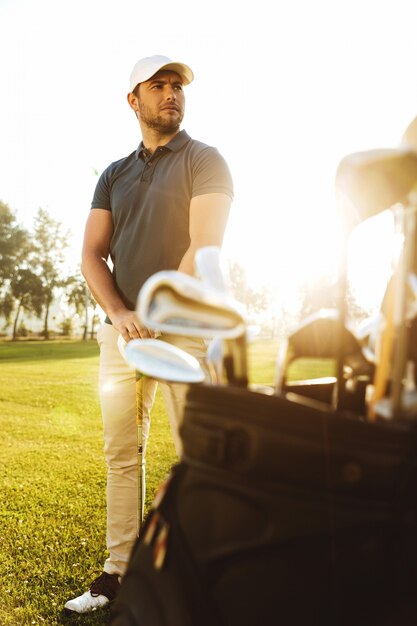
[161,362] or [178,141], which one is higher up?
[178,141]

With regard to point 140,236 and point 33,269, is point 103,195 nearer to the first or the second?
point 140,236

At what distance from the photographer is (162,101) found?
3.08 metres

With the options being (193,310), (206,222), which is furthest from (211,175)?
(193,310)

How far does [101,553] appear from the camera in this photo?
3.81 meters

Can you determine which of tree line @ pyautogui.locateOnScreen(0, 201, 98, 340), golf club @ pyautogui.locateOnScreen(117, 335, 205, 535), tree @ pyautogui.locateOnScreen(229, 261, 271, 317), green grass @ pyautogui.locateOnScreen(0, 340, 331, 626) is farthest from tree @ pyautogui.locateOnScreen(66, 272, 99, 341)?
golf club @ pyautogui.locateOnScreen(117, 335, 205, 535)

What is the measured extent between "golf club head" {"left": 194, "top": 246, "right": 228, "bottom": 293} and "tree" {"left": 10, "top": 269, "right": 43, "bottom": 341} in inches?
2031

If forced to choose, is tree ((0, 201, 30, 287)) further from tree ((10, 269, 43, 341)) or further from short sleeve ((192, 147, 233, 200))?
short sleeve ((192, 147, 233, 200))

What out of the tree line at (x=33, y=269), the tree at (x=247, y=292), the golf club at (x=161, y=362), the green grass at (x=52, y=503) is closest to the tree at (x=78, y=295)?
the tree line at (x=33, y=269)

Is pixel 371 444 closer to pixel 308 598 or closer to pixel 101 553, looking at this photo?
pixel 308 598

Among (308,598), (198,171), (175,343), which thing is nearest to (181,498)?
(308,598)

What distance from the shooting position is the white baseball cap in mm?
3027

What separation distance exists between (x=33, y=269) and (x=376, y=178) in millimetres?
53881

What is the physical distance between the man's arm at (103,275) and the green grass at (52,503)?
137 centimetres

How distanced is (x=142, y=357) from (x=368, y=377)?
444 mm
